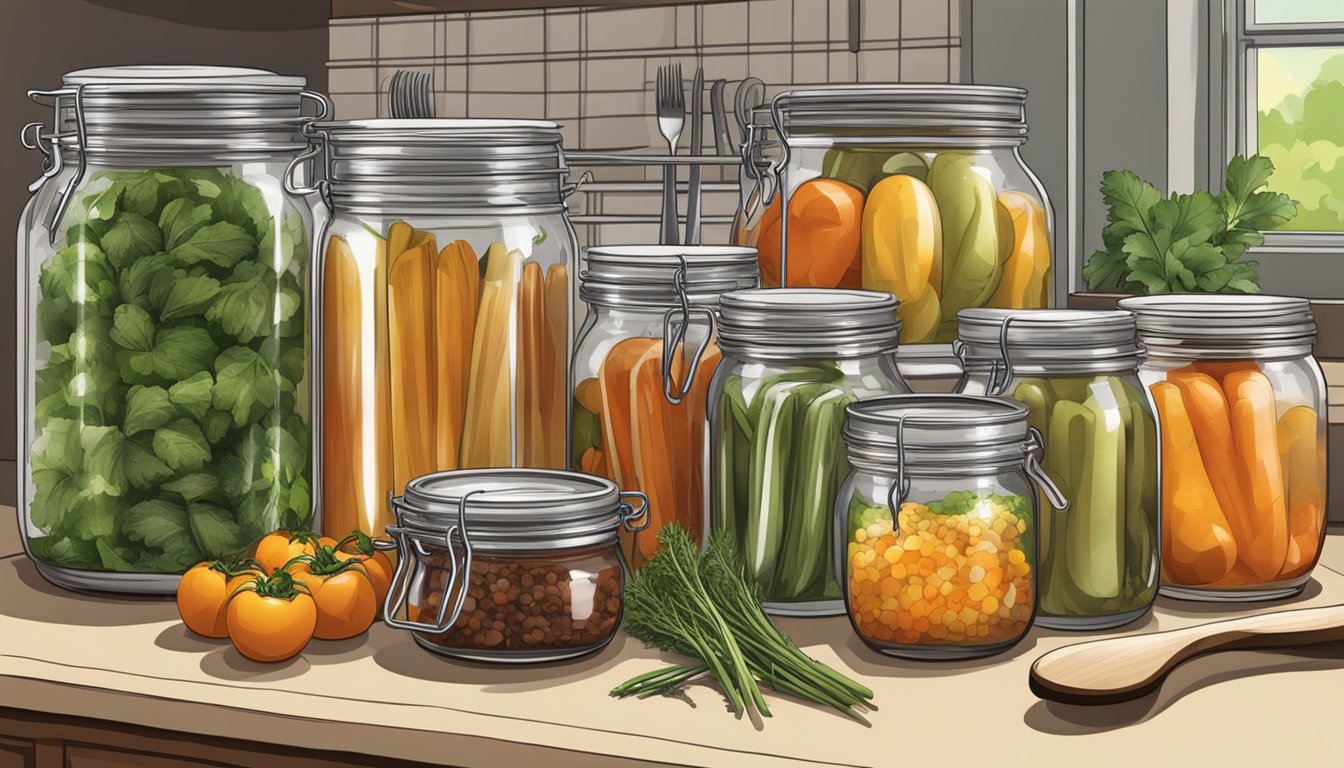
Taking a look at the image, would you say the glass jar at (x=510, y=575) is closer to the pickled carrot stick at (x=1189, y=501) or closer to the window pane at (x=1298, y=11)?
the pickled carrot stick at (x=1189, y=501)

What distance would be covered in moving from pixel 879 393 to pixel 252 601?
1.49ft

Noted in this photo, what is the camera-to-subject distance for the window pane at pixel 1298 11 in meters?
1.58

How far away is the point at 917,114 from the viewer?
1.17 m

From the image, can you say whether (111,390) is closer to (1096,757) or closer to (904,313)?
(904,313)

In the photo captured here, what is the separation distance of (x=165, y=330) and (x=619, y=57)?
2.47 ft

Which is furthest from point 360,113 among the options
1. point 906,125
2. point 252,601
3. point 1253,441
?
point 1253,441

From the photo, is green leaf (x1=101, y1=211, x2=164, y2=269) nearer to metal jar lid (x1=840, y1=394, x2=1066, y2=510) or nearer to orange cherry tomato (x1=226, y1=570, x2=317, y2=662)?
orange cherry tomato (x1=226, y1=570, x2=317, y2=662)

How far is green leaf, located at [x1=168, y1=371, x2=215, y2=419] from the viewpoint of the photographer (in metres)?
1.09

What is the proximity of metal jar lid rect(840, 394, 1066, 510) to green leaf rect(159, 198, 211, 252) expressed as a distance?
0.50 metres

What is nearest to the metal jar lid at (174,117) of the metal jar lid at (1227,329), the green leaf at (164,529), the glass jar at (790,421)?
the green leaf at (164,529)

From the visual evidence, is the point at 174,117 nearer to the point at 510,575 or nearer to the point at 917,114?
the point at 510,575

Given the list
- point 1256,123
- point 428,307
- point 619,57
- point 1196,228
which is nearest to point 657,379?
point 428,307

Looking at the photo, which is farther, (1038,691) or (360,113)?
(360,113)

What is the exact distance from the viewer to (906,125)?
1175 mm
